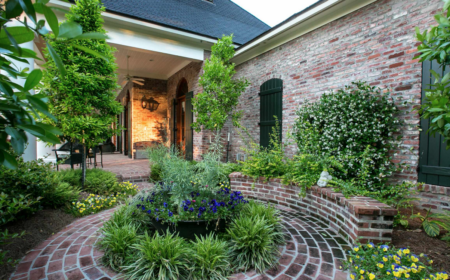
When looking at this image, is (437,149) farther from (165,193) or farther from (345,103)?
(165,193)

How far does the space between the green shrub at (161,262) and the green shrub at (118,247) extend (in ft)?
0.34

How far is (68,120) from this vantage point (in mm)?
3932

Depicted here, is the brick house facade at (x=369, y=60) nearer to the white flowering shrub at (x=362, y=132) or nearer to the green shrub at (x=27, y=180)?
the white flowering shrub at (x=362, y=132)

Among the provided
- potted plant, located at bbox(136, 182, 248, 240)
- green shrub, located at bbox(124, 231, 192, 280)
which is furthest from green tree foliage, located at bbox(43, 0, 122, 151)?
green shrub, located at bbox(124, 231, 192, 280)

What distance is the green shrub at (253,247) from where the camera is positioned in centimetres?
201

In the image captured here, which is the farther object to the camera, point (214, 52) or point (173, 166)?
point (214, 52)

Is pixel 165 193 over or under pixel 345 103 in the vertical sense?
under

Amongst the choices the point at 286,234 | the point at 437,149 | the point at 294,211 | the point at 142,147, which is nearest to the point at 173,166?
the point at 286,234

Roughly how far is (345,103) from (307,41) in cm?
190

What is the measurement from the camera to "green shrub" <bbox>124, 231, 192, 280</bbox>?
1.79 meters

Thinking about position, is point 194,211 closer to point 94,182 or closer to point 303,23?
point 94,182

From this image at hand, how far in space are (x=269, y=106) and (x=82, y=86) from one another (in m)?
4.00

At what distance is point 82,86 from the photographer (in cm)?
396

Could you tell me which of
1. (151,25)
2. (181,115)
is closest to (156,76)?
(181,115)
